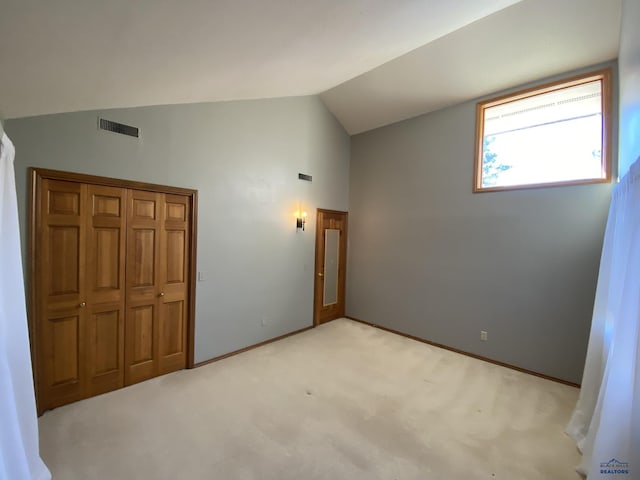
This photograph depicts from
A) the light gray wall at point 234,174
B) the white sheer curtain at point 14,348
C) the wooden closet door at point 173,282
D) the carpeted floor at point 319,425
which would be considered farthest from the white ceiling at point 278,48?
the carpeted floor at point 319,425

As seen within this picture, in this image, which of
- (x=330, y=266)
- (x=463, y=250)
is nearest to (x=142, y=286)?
(x=330, y=266)

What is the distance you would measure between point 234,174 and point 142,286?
68.2 inches

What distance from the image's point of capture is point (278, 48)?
7.03 ft

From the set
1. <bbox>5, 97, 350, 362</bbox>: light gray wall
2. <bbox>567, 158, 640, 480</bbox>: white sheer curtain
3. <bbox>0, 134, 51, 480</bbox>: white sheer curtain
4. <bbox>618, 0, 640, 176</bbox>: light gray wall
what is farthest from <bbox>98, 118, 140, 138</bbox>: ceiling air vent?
<bbox>618, 0, 640, 176</bbox>: light gray wall

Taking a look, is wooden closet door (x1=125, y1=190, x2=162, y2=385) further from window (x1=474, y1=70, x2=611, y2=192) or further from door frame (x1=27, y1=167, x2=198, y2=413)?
window (x1=474, y1=70, x2=611, y2=192)

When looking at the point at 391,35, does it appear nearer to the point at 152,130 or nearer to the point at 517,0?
the point at 517,0

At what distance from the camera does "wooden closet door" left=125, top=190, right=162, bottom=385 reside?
114 inches

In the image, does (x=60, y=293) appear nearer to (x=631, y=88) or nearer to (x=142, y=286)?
(x=142, y=286)

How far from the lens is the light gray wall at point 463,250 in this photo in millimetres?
3260

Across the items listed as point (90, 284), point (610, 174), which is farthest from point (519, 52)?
point (90, 284)

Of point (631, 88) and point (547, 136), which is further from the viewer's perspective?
point (547, 136)

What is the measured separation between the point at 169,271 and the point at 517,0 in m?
4.57

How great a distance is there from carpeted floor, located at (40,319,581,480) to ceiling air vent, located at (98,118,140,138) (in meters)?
2.63

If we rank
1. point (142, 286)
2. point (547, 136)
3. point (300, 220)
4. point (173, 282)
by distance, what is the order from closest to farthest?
1. point (142, 286)
2. point (173, 282)
3. point (547, 136)
4. point (300, 220)
